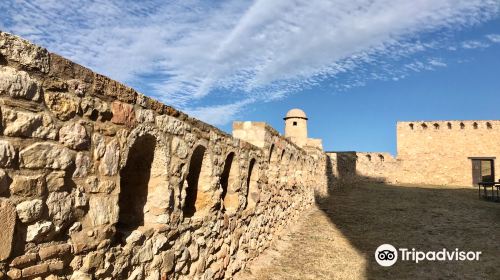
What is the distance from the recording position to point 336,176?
19156 millimetres

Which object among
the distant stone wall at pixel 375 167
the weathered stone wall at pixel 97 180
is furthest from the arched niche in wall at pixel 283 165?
the distant stone wall at pixel 375 167

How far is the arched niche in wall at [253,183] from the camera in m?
6.51

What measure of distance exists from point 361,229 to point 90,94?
8149 mm

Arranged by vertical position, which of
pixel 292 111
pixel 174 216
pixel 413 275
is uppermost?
pixel 292 111

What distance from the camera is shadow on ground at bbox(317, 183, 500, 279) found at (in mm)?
6629

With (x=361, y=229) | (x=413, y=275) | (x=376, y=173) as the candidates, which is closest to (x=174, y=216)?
(x=413, y=275)

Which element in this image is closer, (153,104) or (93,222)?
(93,222)

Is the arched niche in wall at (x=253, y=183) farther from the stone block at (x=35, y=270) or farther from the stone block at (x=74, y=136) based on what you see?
the stone block at (x=35, y=270)

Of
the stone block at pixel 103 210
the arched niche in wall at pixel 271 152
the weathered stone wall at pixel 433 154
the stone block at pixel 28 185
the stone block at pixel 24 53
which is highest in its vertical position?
the weathered stone wall at pixel 433 154

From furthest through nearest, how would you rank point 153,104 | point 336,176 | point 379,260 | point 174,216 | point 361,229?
1. point 336,176
2. point 361,229
3. point 379,260
4. point 174,216
5. point 153,104

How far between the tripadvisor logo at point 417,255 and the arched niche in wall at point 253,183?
2652 mm

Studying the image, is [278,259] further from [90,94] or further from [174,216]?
[90,94]

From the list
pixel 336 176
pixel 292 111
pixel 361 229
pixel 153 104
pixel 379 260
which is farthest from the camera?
pixel 292 111

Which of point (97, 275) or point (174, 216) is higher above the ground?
point (174, 216)
